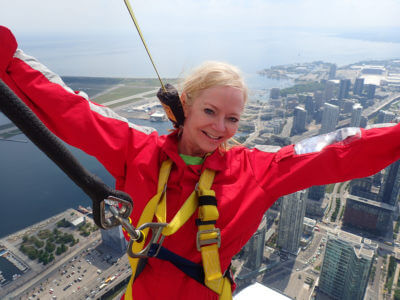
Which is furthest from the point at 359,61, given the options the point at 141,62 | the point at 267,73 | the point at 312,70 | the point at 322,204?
the point at 322,204

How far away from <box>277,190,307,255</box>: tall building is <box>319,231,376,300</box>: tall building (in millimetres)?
1182

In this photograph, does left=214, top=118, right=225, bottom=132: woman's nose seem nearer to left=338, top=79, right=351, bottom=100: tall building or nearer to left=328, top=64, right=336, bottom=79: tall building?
left=338, top=79, right=351, bottom=100: tall building

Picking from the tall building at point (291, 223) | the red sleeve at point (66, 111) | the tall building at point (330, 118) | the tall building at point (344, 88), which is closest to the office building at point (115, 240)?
the tall building at point (291, 223)

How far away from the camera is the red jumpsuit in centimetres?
46

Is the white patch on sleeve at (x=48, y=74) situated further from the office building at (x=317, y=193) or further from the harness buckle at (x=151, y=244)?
the office building at (x=317, y=193)

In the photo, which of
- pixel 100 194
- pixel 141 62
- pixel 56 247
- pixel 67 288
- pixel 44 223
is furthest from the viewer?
pixel 141 62

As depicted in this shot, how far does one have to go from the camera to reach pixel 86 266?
20.4 ft

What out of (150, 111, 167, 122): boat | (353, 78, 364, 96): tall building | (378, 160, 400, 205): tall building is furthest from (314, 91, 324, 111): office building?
(150, 111, 167, 122): boat

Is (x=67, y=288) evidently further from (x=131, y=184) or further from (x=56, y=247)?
(x=131, y=184)

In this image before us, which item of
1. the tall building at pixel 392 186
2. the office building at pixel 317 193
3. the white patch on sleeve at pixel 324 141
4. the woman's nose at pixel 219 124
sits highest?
the woman's nose at pixel 219 124

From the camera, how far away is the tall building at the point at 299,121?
1368 cm

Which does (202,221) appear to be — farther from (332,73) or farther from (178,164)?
(332,73)

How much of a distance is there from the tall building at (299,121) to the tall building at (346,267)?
880 centimetres

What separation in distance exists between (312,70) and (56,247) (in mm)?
25706
